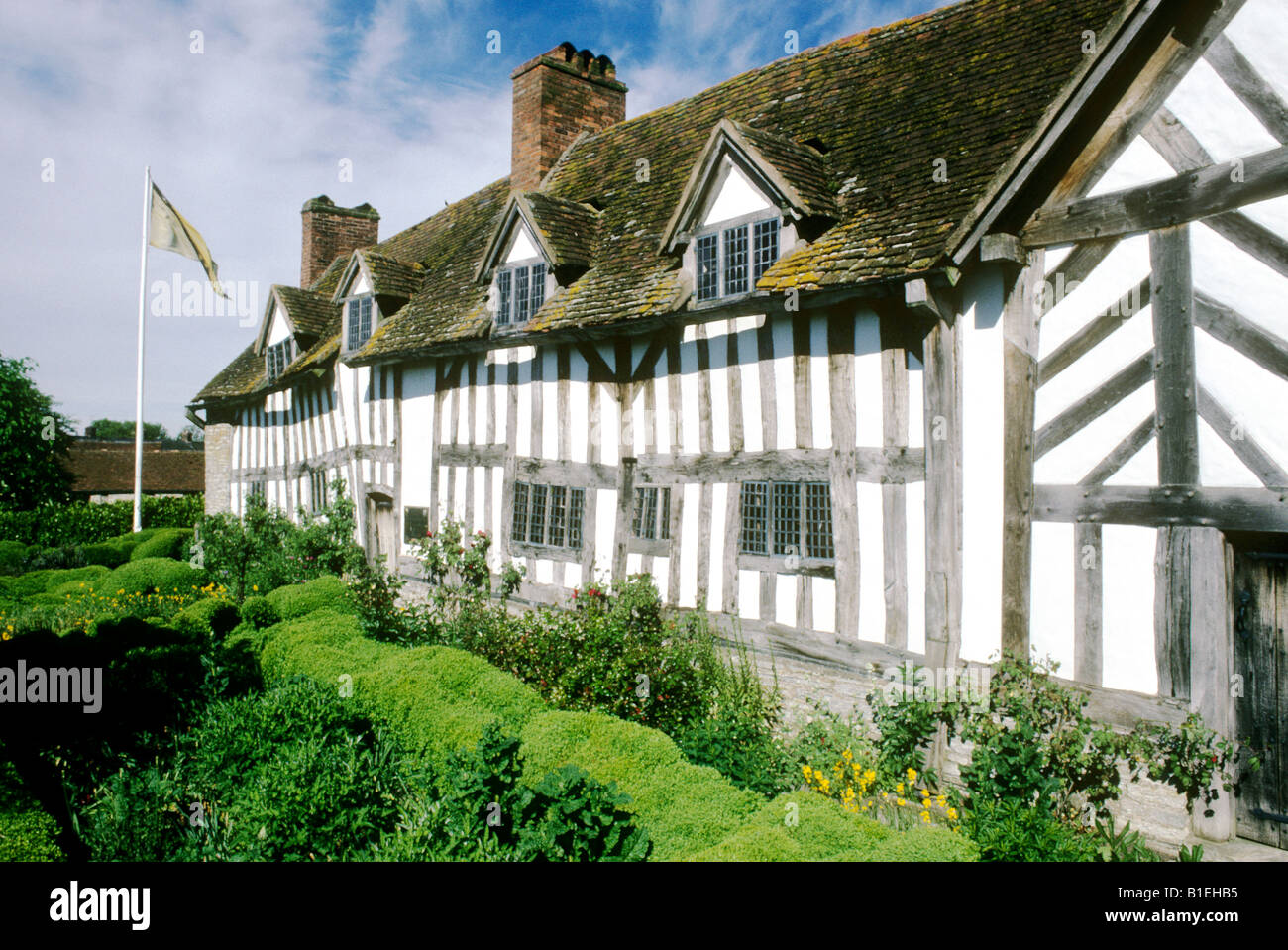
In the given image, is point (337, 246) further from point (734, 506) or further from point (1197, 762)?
point (1197, 762)

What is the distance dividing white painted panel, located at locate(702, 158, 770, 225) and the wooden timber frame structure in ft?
9.18

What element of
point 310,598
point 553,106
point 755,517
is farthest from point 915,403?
point 553,106

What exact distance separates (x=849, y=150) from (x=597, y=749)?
279 inches

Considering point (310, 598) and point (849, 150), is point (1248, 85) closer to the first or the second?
point (849, 150)

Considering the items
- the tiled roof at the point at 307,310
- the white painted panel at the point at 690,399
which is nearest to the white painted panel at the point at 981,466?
the white painted panel at the point at 690,399

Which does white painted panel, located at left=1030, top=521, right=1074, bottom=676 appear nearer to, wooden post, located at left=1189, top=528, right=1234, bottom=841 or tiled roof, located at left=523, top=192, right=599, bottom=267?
wooden post, located at left=1189, top=528, right=1234, bottom=841

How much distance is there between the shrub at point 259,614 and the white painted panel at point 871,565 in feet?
23.7

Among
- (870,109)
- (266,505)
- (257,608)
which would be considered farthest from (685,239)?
(266,505)

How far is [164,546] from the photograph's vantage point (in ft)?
60.3

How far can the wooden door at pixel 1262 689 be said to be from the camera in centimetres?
593

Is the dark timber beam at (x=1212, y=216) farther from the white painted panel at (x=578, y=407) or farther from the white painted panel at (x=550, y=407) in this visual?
the white painted panel at (x=550, y=407)

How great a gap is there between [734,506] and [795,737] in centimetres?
252

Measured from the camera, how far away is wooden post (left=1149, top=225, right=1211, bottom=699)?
19.6 ft

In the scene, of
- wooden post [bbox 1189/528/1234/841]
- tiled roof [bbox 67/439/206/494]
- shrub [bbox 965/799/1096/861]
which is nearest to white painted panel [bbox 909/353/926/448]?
wooden post [bbox 1189/528/1234/841]
